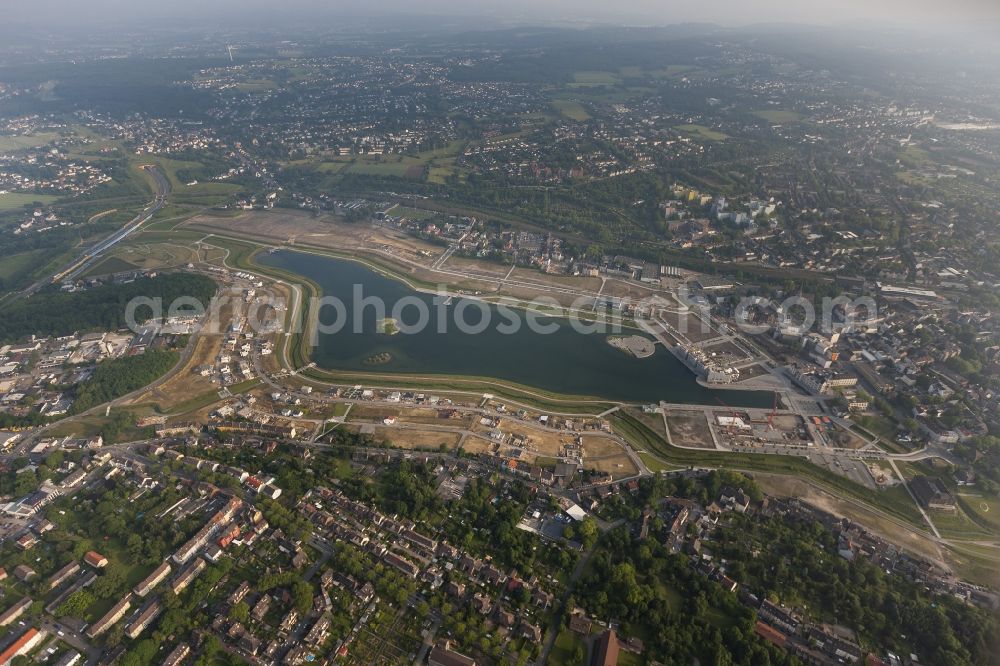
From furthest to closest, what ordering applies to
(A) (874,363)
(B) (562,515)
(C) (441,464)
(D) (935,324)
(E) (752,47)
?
(E) (752,47) → (D) (935,324) → (A) (874,363) → (C) (441,464) → (B) (562,515)

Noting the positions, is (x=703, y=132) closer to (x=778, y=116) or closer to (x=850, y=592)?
(x=778, y=116)

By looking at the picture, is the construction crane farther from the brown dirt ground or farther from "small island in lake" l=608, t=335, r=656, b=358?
"small island in lake" l=608, t=335, r=656, b=358

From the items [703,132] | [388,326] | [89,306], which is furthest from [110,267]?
[703,132]

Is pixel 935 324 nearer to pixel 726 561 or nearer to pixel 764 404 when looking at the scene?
pixel 764 404

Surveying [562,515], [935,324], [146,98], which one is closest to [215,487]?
[562,515]

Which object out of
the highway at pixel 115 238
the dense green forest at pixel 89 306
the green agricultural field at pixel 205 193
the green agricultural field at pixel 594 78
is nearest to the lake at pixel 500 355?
the dense green forest at pixel 89 306

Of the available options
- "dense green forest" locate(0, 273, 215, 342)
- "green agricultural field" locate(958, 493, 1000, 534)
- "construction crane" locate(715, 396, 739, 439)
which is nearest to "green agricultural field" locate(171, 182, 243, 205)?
"dense green forest" locate(0, 273, 215, 342)
